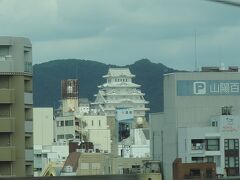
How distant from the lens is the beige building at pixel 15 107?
4969 centimetres

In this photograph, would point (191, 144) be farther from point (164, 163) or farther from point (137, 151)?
point (137, 151)

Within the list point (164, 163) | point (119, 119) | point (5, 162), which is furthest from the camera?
point (119, 119)

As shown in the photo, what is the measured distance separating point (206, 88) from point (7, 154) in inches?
2887

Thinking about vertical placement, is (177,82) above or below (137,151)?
above

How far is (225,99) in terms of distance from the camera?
120 metres

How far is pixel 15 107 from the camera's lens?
51.2m

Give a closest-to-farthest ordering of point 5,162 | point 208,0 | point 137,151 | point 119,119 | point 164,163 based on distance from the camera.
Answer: point 208,0 → point 5,162 → point 164,163 → point 137,151 → point 119,119

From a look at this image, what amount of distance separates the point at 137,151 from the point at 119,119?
42.1 feet

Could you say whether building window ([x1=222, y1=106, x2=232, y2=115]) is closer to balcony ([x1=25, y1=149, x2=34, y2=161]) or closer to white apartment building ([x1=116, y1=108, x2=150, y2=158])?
white apartment building ([x1=116, y1=108, x2=150, y2=158])

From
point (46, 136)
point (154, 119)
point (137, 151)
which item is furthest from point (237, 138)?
point (46, 136)

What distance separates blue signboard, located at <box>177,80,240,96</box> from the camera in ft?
393

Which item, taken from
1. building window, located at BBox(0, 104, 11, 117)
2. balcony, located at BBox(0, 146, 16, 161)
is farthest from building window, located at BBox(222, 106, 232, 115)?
balcony, located at BBox(0, 146, 16, 161)

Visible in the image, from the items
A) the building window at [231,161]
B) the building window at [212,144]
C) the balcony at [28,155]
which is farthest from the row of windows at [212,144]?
the balcony at [28,155]

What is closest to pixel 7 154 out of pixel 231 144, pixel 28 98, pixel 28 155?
pixel 28 155
